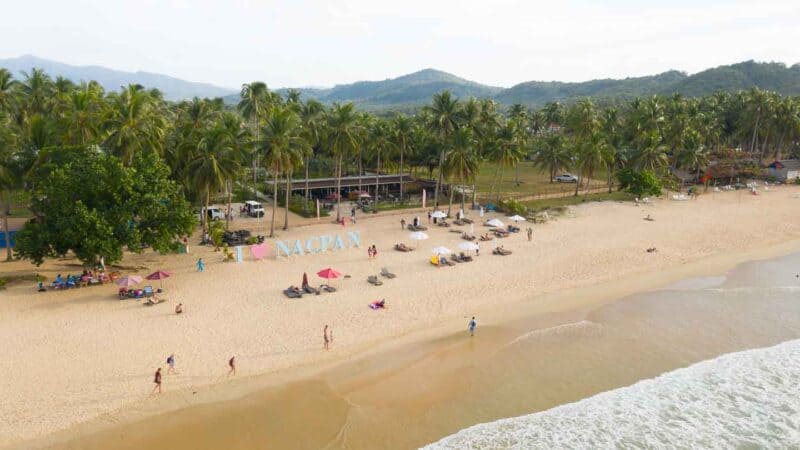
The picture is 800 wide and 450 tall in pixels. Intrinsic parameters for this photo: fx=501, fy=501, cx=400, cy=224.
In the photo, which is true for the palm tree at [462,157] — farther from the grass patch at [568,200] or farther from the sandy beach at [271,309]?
the grass patch at [568,200]

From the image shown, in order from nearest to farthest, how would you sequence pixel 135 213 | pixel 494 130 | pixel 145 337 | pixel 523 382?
pixel 523 382, pixel 145 337, pixel 135 213, pixel 494 130

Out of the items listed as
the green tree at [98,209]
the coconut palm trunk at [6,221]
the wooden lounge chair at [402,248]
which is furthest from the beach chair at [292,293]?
the coconut palm trunk at [6,221]

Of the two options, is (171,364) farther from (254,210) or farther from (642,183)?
(642,183)

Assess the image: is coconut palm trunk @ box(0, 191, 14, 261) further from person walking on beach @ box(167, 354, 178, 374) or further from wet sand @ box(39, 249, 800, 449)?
wet sand @ box(39, 249, 800, 449)

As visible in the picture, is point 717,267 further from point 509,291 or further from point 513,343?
point 513,343

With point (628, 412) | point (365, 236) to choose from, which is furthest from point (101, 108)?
point (628, 412)
